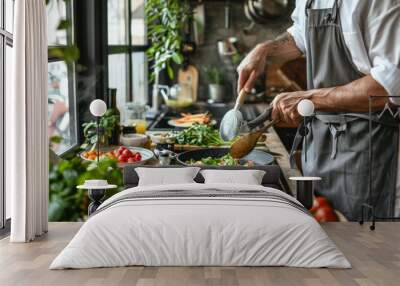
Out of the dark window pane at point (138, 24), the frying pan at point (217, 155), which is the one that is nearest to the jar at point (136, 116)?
the frying pan at point (217, 155)

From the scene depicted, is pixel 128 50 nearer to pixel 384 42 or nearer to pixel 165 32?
pixel 165 32

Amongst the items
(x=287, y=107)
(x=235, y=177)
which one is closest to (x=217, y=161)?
(x=235, y=177)

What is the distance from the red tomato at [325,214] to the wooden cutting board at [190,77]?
1.69 metres

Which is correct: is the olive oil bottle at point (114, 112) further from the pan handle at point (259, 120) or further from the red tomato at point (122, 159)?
the pan handle at point (259, 120)

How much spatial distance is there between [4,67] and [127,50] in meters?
1.50

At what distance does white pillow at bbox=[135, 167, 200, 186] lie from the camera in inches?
230

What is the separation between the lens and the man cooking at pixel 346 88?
5.84 m

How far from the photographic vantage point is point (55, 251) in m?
4.82

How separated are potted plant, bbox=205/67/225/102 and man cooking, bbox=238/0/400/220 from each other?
0.66ft

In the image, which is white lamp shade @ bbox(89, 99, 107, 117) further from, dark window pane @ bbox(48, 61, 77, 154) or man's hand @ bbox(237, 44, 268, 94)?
man's hand @ bbox(237, 44, 268, 94)

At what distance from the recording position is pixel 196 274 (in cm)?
398

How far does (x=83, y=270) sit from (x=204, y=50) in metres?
3.06

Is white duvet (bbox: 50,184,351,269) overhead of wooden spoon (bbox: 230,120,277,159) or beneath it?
beneath

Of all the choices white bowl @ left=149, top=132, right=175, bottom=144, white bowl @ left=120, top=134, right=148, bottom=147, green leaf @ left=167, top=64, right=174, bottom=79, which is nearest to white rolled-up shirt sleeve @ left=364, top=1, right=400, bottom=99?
green leaf @ left=167, top=64, right=174, bottom=79
